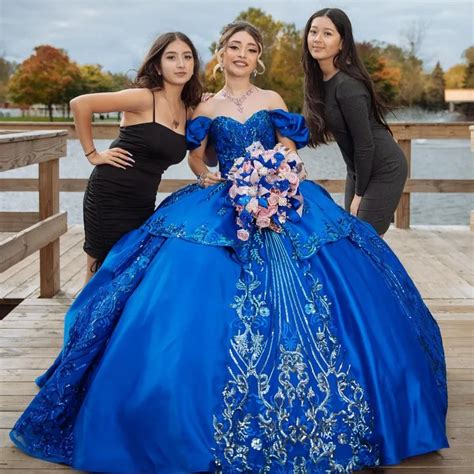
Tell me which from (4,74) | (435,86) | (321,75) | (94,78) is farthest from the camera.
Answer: (4,74)

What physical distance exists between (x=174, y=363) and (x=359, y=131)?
1.45 metres

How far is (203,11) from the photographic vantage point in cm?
3447

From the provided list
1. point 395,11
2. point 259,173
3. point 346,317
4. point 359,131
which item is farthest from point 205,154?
point 395,11

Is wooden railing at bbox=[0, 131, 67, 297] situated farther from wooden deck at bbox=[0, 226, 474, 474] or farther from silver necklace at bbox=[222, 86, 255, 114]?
silver necklace at bbox=[222, 86, 255, 114]

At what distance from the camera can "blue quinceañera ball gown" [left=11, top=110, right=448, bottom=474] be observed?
7.73 feet

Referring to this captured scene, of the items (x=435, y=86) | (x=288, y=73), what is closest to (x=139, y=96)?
(x=288, y=73)

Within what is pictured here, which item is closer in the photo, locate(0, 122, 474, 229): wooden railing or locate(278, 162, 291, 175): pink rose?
locate(278, 162, 291, 175): pink rose

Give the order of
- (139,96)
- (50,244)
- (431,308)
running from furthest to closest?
(50,244)
(431,308)
(139,96)

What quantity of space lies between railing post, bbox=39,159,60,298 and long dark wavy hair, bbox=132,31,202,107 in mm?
1892

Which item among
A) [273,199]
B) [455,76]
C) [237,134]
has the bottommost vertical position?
[273,199]

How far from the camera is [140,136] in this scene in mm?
3111

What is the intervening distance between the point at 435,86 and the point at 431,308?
23.3 metres

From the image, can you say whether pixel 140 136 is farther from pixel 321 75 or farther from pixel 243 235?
pixel 321 75

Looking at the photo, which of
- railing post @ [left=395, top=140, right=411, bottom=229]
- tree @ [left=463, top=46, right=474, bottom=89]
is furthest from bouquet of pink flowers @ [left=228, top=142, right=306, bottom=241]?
tree @ [left=463, top=46, right=474, bottom=89]
